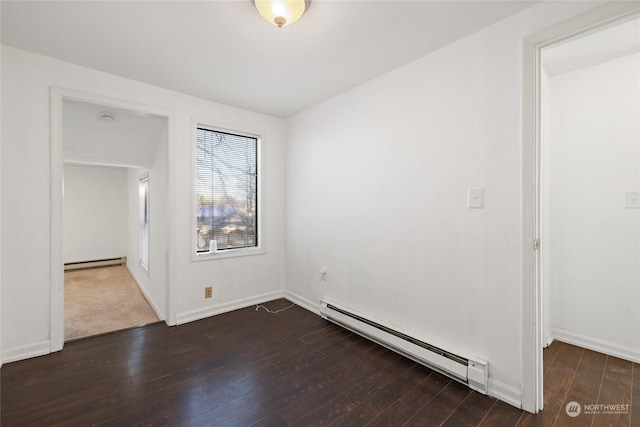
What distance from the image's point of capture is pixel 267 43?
2.08 metres

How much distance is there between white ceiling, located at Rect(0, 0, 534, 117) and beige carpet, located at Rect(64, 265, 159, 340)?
2.59 metres

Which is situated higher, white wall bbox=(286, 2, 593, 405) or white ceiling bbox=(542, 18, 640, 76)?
white ceiling bbox=(542, 18, 640, 76)

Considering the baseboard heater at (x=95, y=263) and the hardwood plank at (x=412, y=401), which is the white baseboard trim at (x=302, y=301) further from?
the baseboard heater at (x=95, y=263)

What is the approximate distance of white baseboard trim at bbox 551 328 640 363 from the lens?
224 centimetres

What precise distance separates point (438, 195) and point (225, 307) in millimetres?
2702

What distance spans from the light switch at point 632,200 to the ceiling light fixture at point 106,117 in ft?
15.8

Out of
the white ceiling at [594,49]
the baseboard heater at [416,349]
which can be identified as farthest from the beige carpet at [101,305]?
the white ceiling at [594,49]

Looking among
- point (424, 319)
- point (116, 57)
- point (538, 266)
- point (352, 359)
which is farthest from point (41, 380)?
point (538, 266)

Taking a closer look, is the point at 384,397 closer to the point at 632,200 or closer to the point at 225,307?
the point at 225,307

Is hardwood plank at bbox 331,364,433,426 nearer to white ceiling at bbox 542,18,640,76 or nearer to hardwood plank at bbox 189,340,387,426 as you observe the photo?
hardwood plank at bbox 189,340,387,426

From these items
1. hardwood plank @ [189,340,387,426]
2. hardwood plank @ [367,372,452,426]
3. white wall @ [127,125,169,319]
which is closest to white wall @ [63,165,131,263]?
white wall @ [127,125,169,319]
